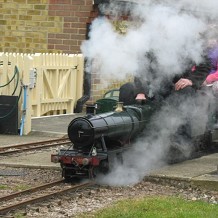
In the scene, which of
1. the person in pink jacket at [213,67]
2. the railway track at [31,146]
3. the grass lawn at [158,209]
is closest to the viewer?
the grass lawn at [158,209]

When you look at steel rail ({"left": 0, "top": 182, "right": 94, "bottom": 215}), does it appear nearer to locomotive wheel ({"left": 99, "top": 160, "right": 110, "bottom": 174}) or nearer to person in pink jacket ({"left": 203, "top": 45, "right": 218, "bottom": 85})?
locomotive wheel ({"left": 99, "top": 160, "right": 110, "bottom": 174})

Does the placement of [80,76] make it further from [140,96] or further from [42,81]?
[140,96]

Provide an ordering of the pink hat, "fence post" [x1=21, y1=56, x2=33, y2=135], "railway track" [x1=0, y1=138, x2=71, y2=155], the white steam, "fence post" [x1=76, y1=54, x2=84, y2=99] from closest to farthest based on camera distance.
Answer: the white steam < the pink hat < "railway track" [x1=0, y1=138, x2=71, y2=155] < "fence post" [x1=21, y1=56, x2=33, y2=135] < "fence post" [x1=76, y1=54, x2=84, y2=99]

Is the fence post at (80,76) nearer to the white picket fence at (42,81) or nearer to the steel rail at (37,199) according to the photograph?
the white picket fence at (42,81)

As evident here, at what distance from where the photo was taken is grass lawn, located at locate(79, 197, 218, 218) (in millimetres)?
8812

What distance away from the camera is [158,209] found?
9.16 meters

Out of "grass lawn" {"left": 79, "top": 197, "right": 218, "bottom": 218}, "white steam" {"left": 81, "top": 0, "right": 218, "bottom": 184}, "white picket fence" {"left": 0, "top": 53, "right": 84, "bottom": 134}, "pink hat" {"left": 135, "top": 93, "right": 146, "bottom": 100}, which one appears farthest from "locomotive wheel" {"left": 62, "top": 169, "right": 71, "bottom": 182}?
"white picket fence" {"left": 0, "top": 53, "right": 84, "bottom": 134}

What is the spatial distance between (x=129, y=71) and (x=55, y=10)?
1261 cm

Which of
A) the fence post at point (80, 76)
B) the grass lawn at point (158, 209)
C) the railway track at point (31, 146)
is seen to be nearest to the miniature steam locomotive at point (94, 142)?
the grass lawn at point (158, 209)

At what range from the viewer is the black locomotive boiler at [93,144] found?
35.0 ft

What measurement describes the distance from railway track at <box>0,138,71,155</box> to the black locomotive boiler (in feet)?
10.6

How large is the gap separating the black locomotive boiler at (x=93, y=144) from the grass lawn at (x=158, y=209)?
1169 millimetres

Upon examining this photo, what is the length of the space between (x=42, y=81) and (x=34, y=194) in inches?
374

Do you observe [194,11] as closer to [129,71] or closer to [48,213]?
[129,71]
